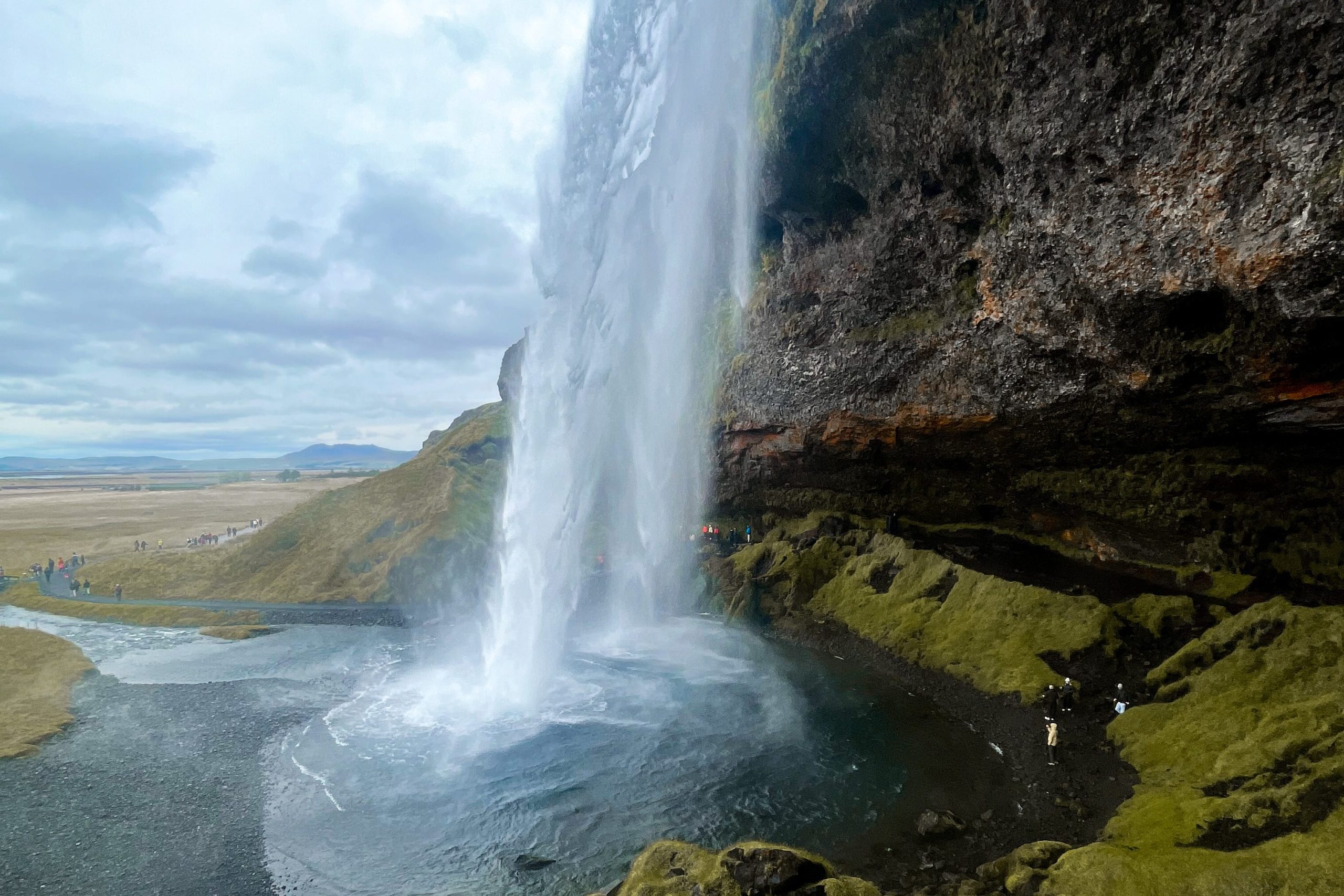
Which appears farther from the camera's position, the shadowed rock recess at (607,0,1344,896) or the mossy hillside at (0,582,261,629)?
the mossy hillside at (0,582,261,629)

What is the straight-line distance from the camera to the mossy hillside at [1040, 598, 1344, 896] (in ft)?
42.9

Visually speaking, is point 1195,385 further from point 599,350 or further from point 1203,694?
point 599,350

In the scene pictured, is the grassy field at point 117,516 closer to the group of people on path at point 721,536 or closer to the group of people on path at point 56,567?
the group of people on path at point 56,567

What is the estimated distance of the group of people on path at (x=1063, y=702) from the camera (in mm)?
22719

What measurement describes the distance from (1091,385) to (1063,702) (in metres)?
11.6

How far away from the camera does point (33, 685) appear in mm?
31828

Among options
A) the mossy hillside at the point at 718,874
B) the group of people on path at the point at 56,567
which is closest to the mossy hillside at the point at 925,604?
the mossy hillside at the point at 718,874

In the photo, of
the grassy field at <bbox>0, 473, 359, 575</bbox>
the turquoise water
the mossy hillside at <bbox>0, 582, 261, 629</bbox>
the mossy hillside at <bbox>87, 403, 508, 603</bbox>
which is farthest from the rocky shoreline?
the grassy field at <bbox>0, 473, 359, 575</bbox>

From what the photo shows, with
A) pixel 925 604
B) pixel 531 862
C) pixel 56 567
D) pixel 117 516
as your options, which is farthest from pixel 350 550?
pixel 117 516

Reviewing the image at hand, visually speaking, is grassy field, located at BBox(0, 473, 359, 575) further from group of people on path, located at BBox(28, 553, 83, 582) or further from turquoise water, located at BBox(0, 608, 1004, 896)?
turquoise water, located at BBox(0, 608, 1004, 896)

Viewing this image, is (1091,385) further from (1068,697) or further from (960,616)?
(960,616)

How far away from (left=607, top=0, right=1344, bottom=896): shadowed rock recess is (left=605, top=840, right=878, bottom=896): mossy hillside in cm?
10

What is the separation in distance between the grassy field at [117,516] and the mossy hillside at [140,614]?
1587 centimetres

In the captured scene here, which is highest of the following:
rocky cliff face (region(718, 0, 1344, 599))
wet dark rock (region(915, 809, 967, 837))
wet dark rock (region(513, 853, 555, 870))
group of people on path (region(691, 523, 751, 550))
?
rocky cliff face (region(718, 0, 1344, 599))
